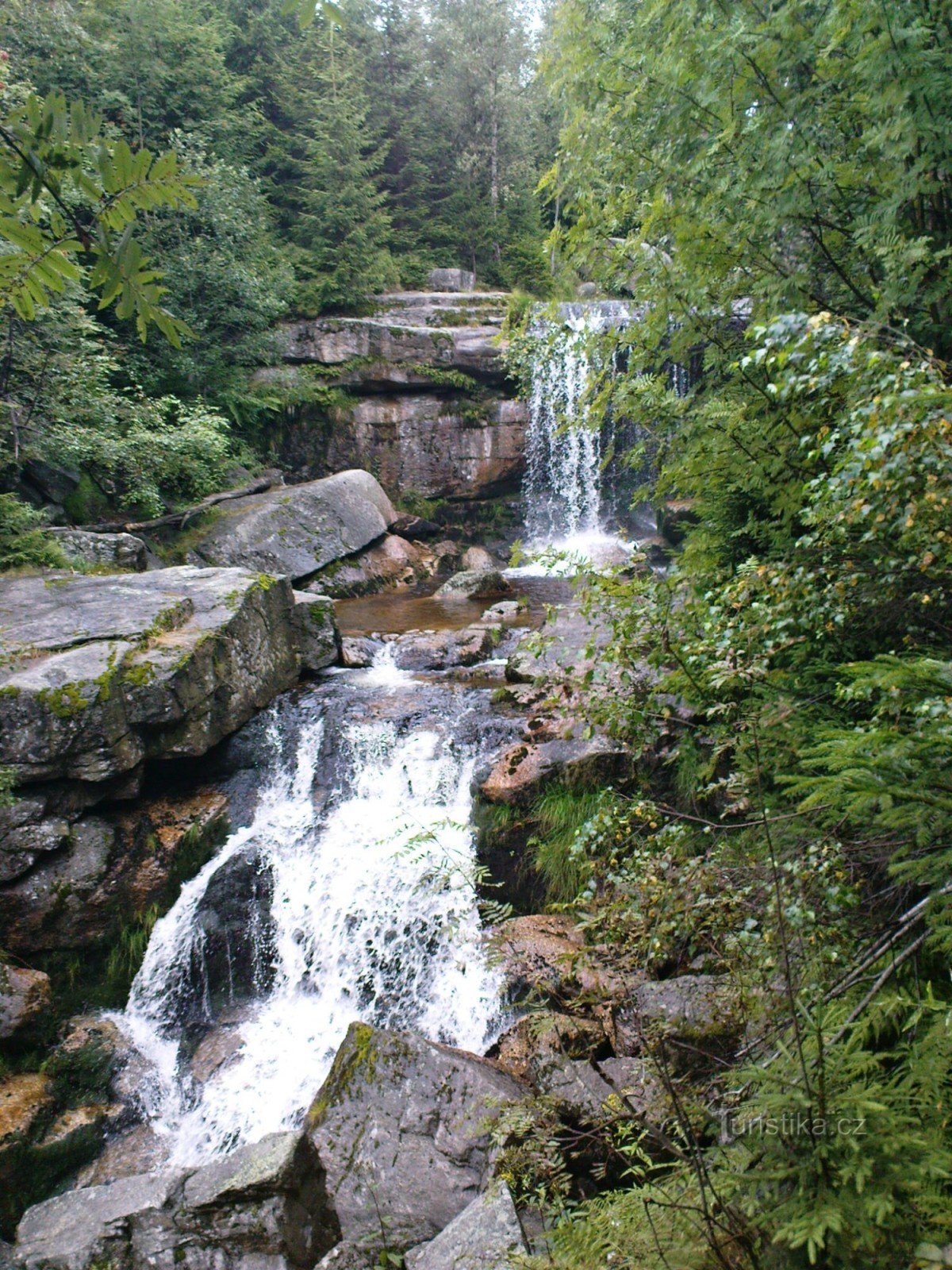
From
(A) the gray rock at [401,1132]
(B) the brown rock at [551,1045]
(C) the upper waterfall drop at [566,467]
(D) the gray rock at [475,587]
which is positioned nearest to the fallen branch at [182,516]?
(D) the gray rock at [475,587]

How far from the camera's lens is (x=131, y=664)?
6160 mm

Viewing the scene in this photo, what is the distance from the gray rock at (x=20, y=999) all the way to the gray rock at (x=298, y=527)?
7.11 m

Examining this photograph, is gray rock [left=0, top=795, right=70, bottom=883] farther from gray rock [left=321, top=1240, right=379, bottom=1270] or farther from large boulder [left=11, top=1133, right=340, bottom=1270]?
gray rock [left=321, top=1240, right=379, bottom=1270]

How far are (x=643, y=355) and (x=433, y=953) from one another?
4.60 metres

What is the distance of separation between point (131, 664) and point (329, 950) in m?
3.01

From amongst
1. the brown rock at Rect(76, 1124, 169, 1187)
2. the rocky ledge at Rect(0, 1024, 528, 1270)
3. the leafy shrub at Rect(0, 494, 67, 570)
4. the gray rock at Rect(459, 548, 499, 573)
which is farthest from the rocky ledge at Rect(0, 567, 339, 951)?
the gray rock at Rect(459, 548, 499, 573)

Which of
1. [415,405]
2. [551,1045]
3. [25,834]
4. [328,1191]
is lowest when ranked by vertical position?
[328,1191]

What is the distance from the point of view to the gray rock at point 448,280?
1964 centimetres

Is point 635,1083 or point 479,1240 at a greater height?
point 635,1083

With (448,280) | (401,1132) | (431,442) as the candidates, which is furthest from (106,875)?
(448,280)

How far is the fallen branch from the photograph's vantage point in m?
10.1

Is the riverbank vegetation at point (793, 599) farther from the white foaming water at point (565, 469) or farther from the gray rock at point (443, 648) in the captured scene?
the white foaming water at point (565, 469)

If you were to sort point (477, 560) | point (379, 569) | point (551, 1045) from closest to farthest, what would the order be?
point (551, 1045), point (379, 569), point (477, 560)

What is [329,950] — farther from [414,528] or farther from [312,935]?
[414,528]
